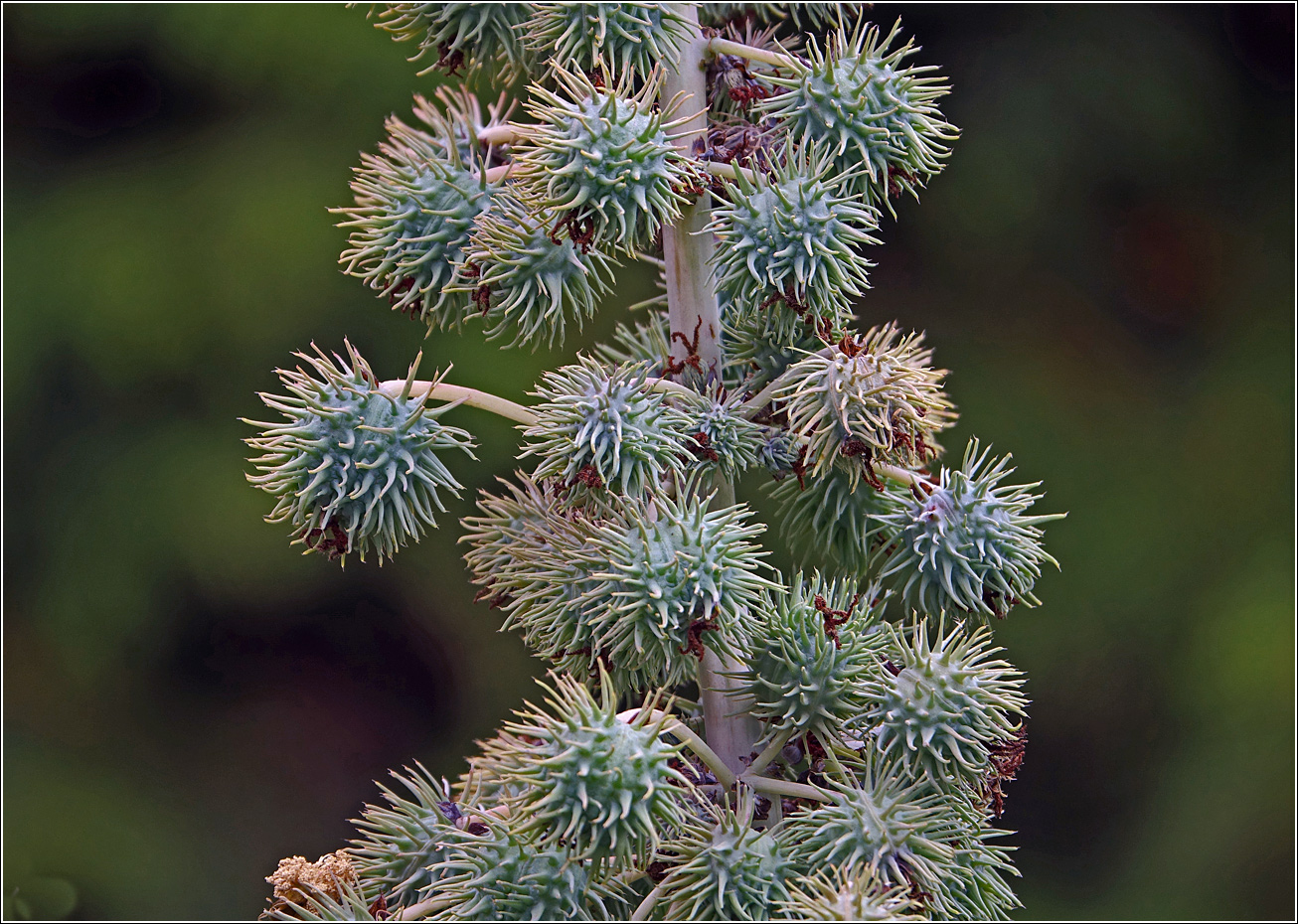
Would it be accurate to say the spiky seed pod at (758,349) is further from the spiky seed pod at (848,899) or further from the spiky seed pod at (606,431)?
the spiky seed pod at (848,899)

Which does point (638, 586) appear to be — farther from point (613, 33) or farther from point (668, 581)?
point (613, 33)

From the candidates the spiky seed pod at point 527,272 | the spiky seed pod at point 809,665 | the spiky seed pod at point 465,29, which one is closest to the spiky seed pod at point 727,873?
the spiky seed pod at point 809,665

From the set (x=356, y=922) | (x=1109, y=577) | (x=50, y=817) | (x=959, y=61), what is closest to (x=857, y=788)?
(x=356, y=922)

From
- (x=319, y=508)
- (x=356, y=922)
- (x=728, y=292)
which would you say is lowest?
(x=356, y=922)

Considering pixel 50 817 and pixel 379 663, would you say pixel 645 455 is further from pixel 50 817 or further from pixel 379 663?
pixel 50 817

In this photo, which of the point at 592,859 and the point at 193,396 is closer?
the point at 592,859

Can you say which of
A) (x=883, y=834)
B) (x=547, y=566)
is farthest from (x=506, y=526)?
(x=883, y=834)

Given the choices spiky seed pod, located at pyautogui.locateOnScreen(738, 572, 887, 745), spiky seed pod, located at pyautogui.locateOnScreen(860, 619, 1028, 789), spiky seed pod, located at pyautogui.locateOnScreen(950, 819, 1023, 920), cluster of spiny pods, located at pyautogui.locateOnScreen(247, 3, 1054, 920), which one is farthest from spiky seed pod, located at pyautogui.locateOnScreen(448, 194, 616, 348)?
spiky seed pod, located at pyautogui.locateOnScreen(950, 819, 1023, 920)
